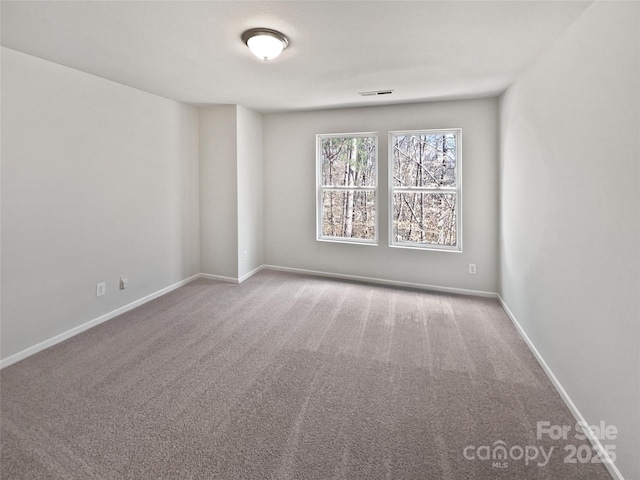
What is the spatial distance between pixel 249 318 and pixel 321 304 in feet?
2.81

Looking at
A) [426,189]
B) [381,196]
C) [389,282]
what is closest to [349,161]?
[381,196]

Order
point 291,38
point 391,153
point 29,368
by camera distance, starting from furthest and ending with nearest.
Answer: point 391,153 < point 29,368 < point 291,38

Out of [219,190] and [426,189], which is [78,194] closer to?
[219,190]

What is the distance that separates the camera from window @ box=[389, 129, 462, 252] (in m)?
4.07

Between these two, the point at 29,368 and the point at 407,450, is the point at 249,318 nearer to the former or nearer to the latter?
the point at 29,368

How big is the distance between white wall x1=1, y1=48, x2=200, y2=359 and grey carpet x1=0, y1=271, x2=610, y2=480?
39 cm

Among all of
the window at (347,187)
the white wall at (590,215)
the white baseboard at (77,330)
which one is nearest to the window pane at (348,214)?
the window at (347,187)

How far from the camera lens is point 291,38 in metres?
2.21

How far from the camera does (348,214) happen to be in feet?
15.3

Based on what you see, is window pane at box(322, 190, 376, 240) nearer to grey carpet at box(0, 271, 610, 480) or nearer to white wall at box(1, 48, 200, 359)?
grey carpet at box(0, 271, 610, 480)

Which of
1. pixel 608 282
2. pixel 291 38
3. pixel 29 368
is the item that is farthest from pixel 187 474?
pixel 291 38

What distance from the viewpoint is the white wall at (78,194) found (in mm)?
2463

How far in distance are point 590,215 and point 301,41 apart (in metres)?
2.13

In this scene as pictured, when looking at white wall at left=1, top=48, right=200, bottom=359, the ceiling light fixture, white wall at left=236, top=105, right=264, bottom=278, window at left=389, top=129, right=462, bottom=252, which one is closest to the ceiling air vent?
window at left=389, top=129, right=462, bottom=252
